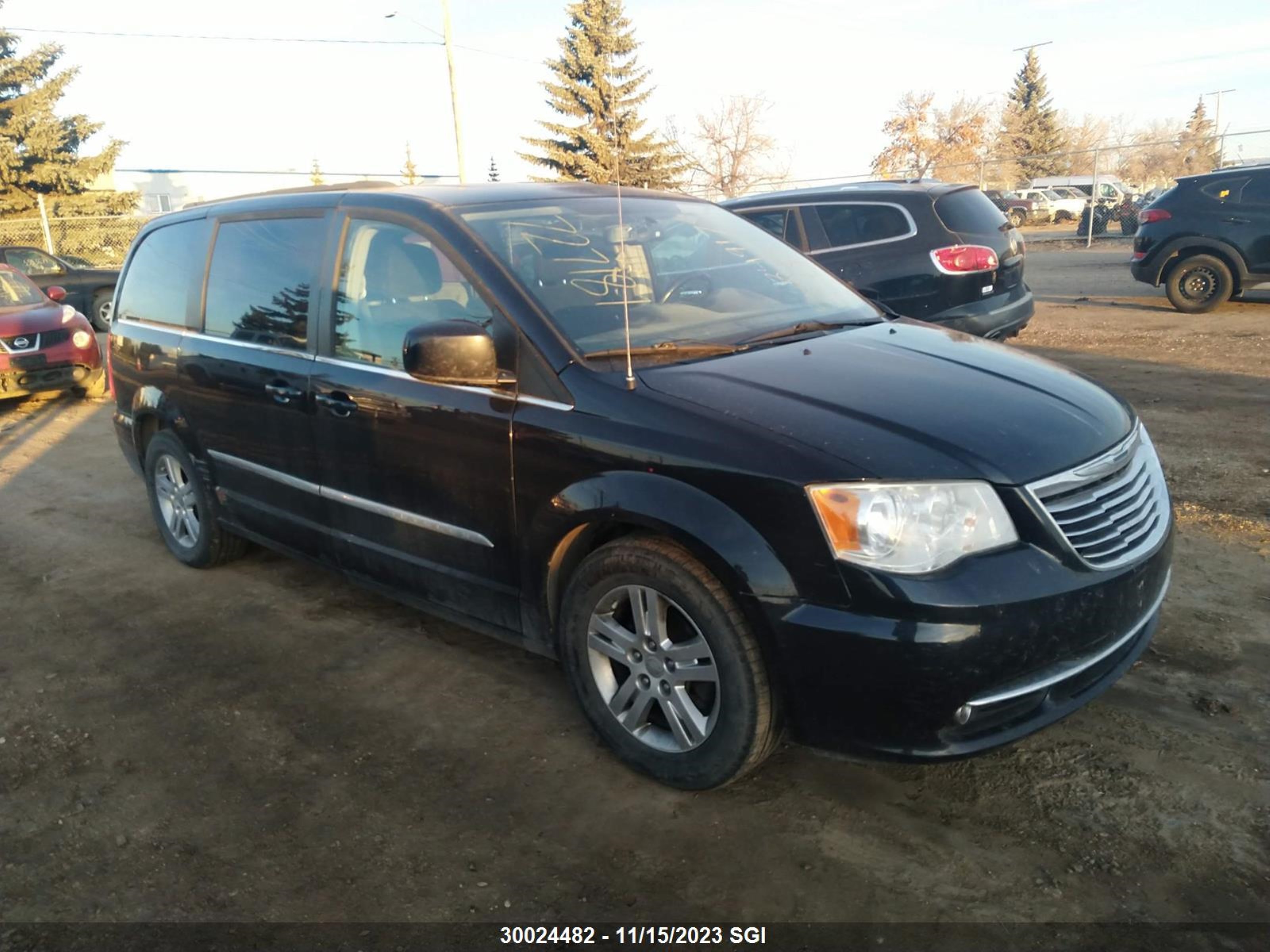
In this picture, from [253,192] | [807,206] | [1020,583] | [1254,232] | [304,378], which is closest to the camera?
[1020,583]

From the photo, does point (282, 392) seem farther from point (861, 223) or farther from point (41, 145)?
point (41, 145)

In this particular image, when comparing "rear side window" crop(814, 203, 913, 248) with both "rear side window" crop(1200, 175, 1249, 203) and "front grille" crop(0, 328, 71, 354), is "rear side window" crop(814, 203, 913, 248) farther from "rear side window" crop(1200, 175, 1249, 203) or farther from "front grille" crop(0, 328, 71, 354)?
"front grille" crop(0, 328, 71, 354)

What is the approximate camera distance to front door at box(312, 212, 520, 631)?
3.33m

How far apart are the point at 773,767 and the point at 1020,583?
→ 107 cm

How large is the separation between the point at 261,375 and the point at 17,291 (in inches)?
341

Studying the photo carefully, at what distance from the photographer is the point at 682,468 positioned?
2.78 m

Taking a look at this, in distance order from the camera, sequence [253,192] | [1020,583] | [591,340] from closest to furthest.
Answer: [1020,583]
[591,340]
[253,192]

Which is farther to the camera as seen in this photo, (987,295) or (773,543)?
(987,295)

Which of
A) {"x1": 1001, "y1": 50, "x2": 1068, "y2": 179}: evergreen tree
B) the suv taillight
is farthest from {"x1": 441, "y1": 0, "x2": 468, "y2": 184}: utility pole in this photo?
{"x1": 1001, "y1": 50, "x2": 1068, "y2": 179}: evergreen tree

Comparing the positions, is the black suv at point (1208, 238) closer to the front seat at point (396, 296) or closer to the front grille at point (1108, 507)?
the front grille at point (1108, 507)

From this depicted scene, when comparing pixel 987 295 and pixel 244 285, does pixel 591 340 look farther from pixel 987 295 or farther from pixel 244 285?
pixel 987 295

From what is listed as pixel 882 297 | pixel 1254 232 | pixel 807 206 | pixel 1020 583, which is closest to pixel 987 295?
pixel 882 297

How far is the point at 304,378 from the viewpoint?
3.95 m

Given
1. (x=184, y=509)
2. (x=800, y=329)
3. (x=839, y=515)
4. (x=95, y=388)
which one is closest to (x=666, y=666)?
(x=839, y=515)
